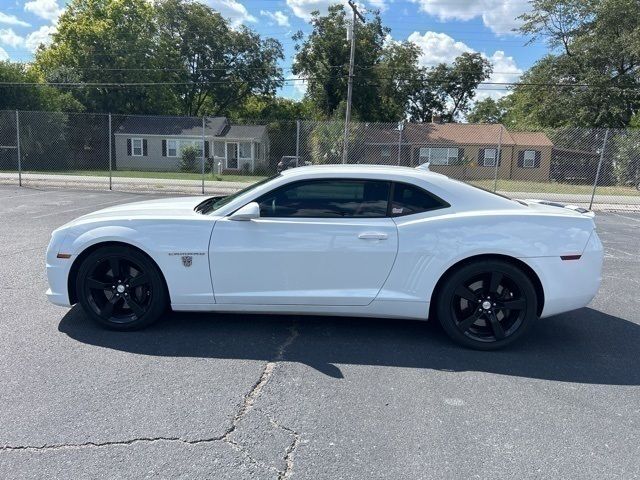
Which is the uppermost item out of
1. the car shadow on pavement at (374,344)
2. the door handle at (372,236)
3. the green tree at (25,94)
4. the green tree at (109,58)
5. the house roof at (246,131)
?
the green tree at (109,58)

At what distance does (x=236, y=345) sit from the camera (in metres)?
4.09

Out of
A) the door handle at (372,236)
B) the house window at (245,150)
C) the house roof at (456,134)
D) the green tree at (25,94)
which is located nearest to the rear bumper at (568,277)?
the door handle at (372,236)

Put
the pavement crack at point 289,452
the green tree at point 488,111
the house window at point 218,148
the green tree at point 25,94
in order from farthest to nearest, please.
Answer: the green tree at point 488,111 → the house window at point 218,148 → the green tree at point 25,94 → the pavement crack at point 289,452

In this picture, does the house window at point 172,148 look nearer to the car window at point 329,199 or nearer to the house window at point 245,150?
the house window at point 245,150

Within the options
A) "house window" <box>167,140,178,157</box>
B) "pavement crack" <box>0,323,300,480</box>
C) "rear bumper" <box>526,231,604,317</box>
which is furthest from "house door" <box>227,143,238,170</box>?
"pavement crack" <box>0,323,300,480</box>

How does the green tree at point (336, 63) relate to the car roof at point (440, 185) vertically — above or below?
above

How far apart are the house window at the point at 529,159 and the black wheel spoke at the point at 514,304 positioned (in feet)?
121

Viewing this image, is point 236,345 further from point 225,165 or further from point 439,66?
point 439,66

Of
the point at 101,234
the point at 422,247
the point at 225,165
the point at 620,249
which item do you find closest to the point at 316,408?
the point at 422,247

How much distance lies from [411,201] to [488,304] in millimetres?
1034

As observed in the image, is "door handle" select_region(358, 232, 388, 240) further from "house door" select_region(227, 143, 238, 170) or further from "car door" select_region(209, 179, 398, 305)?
"house door" select_region(227, 143, 238, 170)

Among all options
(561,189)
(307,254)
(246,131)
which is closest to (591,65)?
(561,189)

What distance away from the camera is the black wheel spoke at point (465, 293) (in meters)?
4.04

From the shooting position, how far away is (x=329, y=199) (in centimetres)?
421
